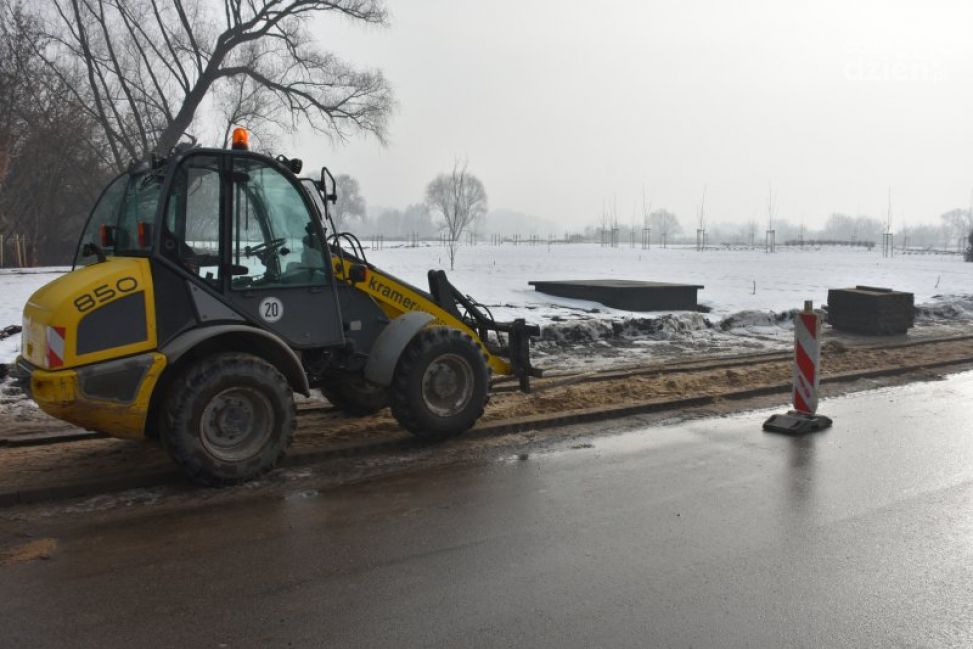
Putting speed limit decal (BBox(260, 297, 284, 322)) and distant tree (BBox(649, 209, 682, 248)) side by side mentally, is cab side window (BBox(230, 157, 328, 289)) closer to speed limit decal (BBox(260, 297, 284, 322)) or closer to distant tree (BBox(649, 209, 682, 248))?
speed limit decal (BBox(260, 297, 284, 322))

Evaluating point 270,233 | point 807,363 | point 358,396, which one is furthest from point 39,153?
point 807,363

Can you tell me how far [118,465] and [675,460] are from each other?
181 inches

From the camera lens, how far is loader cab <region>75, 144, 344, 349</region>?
5598 mm

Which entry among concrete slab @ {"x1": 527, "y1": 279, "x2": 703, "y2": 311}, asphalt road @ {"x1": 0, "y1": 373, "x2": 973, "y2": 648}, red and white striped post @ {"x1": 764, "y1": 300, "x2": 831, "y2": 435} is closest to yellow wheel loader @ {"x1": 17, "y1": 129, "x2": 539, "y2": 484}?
asphalt road @ {"x1": 0, "y1": 373, "x2": 973, "y2": 648}

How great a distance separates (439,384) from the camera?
689cm

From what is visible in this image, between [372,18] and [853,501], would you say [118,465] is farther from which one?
[372,18]

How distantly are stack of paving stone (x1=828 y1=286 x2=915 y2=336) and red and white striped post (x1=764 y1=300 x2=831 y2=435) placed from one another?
8592mm

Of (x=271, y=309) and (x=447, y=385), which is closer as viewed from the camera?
(x=271, y=309)

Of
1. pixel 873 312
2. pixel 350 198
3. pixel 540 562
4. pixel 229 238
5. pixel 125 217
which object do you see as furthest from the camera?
pixel 350 198

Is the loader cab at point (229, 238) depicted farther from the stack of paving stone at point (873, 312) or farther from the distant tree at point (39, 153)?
the distant tree at point (39, 153)

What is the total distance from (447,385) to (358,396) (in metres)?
1.11

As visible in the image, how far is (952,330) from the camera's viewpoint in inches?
654

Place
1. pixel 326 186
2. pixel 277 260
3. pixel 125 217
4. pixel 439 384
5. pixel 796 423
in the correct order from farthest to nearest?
pixel 796 423, pixel 439 384, pixel 326 186, pixel 277 260, pixel 125 217

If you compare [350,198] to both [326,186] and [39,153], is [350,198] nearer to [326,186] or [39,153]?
[39,153]
